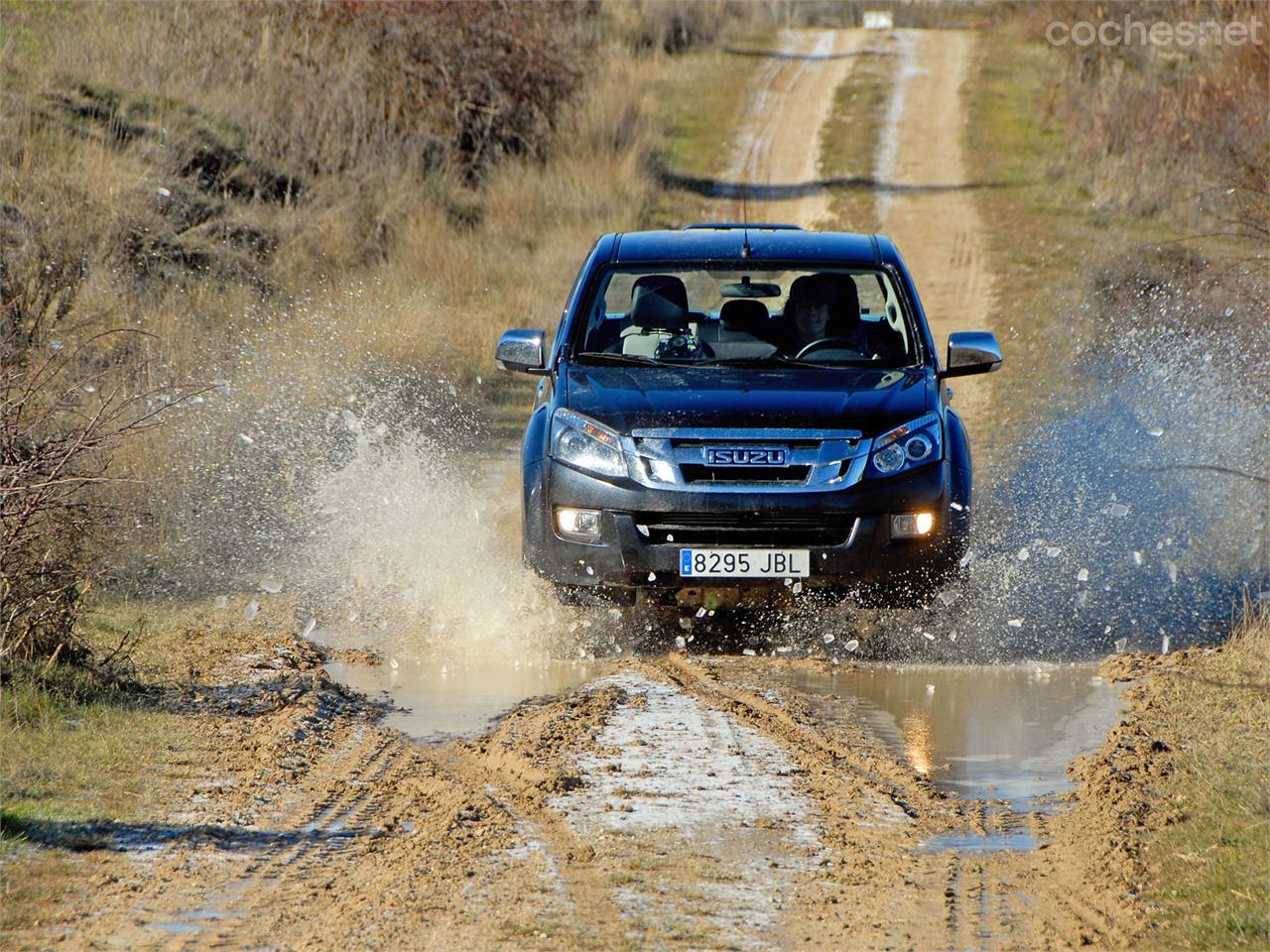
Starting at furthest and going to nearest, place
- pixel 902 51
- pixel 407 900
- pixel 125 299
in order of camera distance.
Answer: pixel 902 51
pixel 125 299
pixel 407 900

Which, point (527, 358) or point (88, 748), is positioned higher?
point (527, 358)

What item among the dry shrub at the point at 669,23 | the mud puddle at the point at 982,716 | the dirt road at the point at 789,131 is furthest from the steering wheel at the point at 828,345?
the dry shrub at the point at 669,23

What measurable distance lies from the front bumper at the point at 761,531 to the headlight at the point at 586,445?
0.20ft

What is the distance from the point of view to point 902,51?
113 feet

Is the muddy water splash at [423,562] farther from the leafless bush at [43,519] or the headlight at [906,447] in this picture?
the headlight at [906,447]

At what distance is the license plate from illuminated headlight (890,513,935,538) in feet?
1.21

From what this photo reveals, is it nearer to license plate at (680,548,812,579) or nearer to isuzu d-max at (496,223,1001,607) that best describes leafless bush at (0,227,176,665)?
isuzu d-max at (496,223,1001,607)

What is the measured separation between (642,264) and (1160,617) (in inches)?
113

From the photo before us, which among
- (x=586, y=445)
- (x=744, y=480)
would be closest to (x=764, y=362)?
(x=744, y=480)

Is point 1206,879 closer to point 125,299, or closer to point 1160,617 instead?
point 1160,617

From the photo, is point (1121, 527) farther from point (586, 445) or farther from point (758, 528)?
point (586, 445)

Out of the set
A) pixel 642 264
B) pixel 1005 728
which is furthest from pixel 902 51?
pixel 1005 728

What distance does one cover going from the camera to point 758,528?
6375 mm

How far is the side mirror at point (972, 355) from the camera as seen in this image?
719 cm
